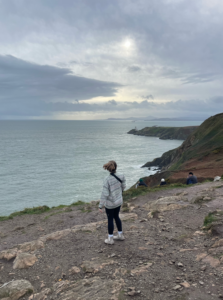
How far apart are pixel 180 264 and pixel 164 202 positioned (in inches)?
244

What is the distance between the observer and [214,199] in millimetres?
11164

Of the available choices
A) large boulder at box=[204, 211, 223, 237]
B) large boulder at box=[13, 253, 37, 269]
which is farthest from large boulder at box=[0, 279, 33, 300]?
large boulder at box=[204, 211, 223, 237]

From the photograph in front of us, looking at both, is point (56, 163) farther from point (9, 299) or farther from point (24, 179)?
point (9, 299)

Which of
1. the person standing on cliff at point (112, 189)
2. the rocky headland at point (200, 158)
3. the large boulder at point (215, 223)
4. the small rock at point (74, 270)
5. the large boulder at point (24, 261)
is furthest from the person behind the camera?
the rocky headland at point (200, 158)

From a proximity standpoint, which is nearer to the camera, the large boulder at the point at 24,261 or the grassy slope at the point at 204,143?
A: the large boulder at the point at 24,261

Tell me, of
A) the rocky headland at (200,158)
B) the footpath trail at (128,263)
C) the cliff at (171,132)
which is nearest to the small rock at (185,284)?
the footpath trail at (128,263)

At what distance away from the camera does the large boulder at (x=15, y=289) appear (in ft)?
16.2

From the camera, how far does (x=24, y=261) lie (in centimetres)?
632

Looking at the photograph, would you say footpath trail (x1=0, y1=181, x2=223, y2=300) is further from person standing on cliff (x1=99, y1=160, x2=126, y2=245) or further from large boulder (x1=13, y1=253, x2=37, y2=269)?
person standing on cliff (x1=99, y1=160, x2=126, y2=245)

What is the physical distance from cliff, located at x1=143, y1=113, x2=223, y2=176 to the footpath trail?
1724cm

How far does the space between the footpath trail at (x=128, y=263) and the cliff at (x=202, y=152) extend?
679 inches

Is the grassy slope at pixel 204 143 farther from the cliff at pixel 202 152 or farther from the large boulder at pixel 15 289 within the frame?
the large boulder at pixel 15 289

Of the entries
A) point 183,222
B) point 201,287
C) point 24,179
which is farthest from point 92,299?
point 24,179

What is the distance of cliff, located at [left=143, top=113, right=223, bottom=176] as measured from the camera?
95.9 ft
